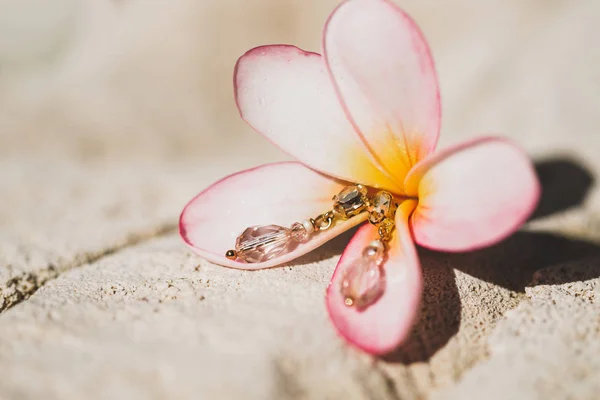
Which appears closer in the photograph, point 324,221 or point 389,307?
point 389,307

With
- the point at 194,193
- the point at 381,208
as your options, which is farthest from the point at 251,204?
the point at 194,193

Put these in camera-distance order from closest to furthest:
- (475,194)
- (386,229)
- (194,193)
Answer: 1. (475,194)
2. (386,229)
3. (194,193)

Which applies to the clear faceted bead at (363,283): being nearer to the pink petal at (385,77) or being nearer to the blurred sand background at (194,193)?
the blurred sand background at (194,193)

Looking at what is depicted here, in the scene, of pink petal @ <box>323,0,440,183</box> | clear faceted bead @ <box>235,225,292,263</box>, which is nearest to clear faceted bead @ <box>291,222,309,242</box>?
clear faceted bead @ <box>235,225,292,263</box>

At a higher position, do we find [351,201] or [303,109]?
[303,109]

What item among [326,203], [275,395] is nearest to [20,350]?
[275,395]

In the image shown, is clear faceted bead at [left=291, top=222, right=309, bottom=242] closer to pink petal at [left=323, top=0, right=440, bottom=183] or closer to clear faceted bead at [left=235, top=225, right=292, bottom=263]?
clear faceted bead at [left=235, top=225, right=292, bottom=263]

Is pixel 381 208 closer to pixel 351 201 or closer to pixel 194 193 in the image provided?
pixel 351 201

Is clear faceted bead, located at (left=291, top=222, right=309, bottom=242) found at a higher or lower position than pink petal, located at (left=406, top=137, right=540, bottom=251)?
lower

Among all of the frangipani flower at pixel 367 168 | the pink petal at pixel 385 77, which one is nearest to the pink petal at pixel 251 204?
the frangipani flower at pixel 367 168
